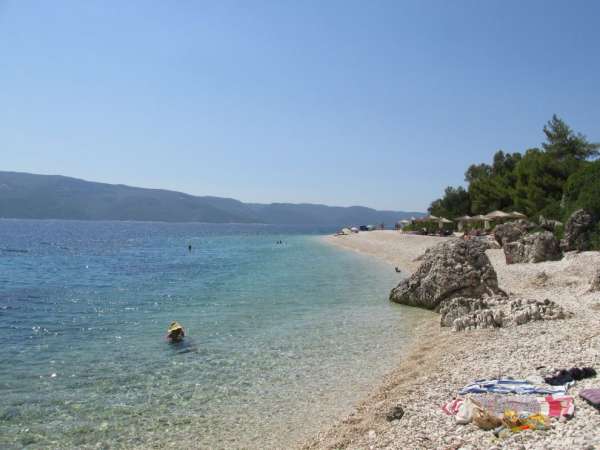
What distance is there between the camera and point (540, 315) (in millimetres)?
12078

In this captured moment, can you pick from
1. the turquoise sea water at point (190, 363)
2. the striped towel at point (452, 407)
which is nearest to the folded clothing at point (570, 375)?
the striped towel at point (452, 407)

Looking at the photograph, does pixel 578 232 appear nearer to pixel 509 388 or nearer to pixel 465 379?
pixel 465 379

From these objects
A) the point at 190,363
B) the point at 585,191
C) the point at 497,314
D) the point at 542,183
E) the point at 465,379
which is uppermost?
the point at 542,183

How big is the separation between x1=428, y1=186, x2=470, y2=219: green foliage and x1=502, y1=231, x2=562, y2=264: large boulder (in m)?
41.4

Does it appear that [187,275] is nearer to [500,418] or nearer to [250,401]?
[250,401]

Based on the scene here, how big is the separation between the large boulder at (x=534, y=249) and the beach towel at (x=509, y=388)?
19.3m

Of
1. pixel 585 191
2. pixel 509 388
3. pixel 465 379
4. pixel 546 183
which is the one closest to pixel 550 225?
pixel 585 191

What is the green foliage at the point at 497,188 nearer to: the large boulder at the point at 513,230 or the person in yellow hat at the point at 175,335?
the large boulder at the point at 513,230

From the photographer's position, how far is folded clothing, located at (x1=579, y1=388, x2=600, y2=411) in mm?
5768

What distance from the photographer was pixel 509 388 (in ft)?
23.1

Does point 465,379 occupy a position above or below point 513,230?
below

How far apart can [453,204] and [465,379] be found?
213 ft

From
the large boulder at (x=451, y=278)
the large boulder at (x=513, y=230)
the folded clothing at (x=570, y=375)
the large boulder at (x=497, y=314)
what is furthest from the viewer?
the large boulder at (x=513, y=230)

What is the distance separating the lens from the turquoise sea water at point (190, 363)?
797 centimetres
